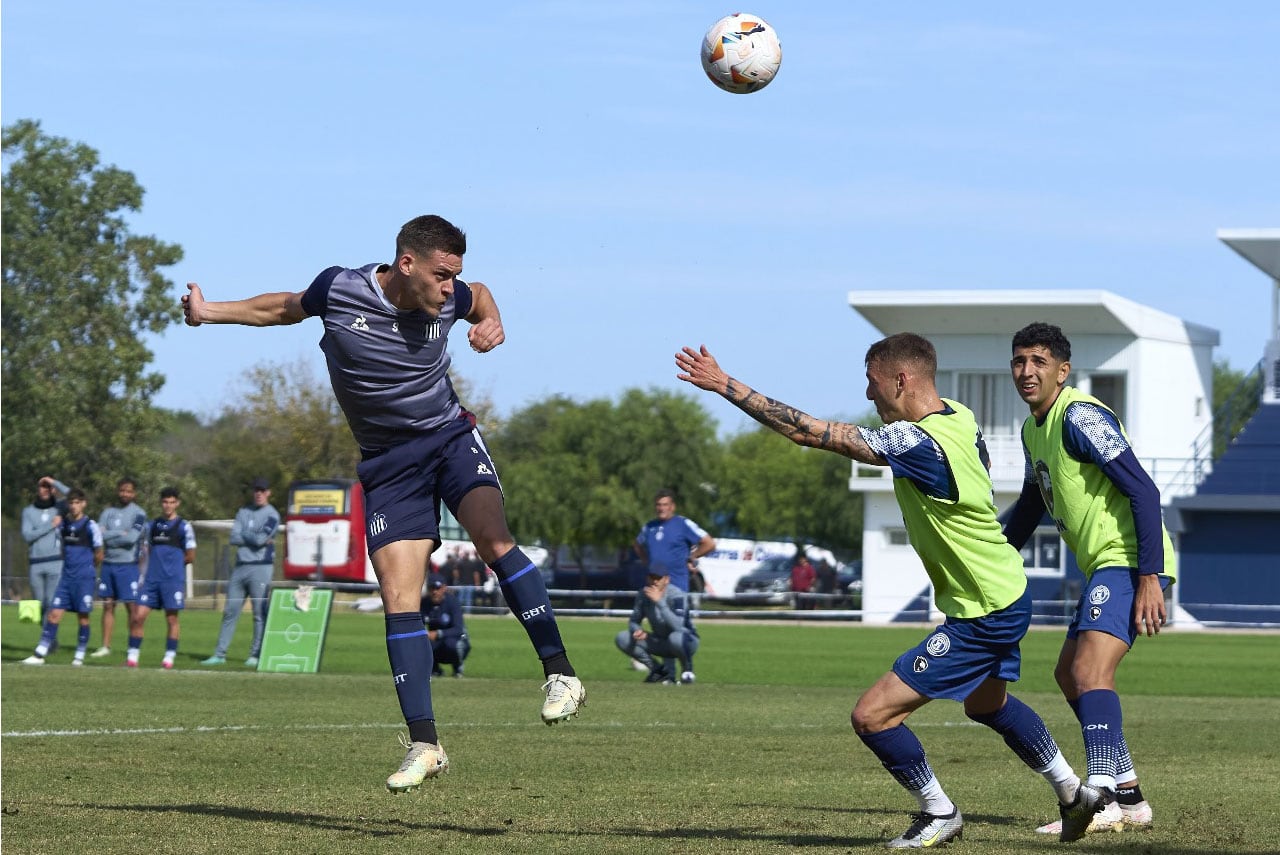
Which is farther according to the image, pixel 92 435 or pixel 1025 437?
pixel 92 435

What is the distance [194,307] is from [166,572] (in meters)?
15.0

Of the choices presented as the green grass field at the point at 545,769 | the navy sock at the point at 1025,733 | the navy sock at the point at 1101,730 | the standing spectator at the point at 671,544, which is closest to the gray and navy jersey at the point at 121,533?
the green grass field at the point at 545,769

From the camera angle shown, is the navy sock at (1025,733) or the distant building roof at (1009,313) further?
the distant building roof at (1009,313)

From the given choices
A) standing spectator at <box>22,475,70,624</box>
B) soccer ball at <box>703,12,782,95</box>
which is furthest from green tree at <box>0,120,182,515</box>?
soccer ball at <box>703,12,782,95</box>

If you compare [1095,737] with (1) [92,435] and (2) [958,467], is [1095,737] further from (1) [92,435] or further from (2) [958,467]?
(1) [92,435]

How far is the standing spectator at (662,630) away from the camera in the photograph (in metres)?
19.9

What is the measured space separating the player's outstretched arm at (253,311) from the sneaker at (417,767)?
6.24 feet

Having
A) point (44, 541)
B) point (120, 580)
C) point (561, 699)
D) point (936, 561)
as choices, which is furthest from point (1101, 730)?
point (44, 541)

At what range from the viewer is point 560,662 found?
25.8ft

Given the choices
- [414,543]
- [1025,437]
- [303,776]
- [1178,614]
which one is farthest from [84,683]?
[1178,614]

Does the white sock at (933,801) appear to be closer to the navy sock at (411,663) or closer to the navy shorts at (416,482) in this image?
the navy sock at (411,663)

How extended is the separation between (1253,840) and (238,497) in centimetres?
7446

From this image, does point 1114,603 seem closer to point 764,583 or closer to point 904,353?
point 904,353

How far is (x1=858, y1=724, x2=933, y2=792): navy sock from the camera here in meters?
7.19
